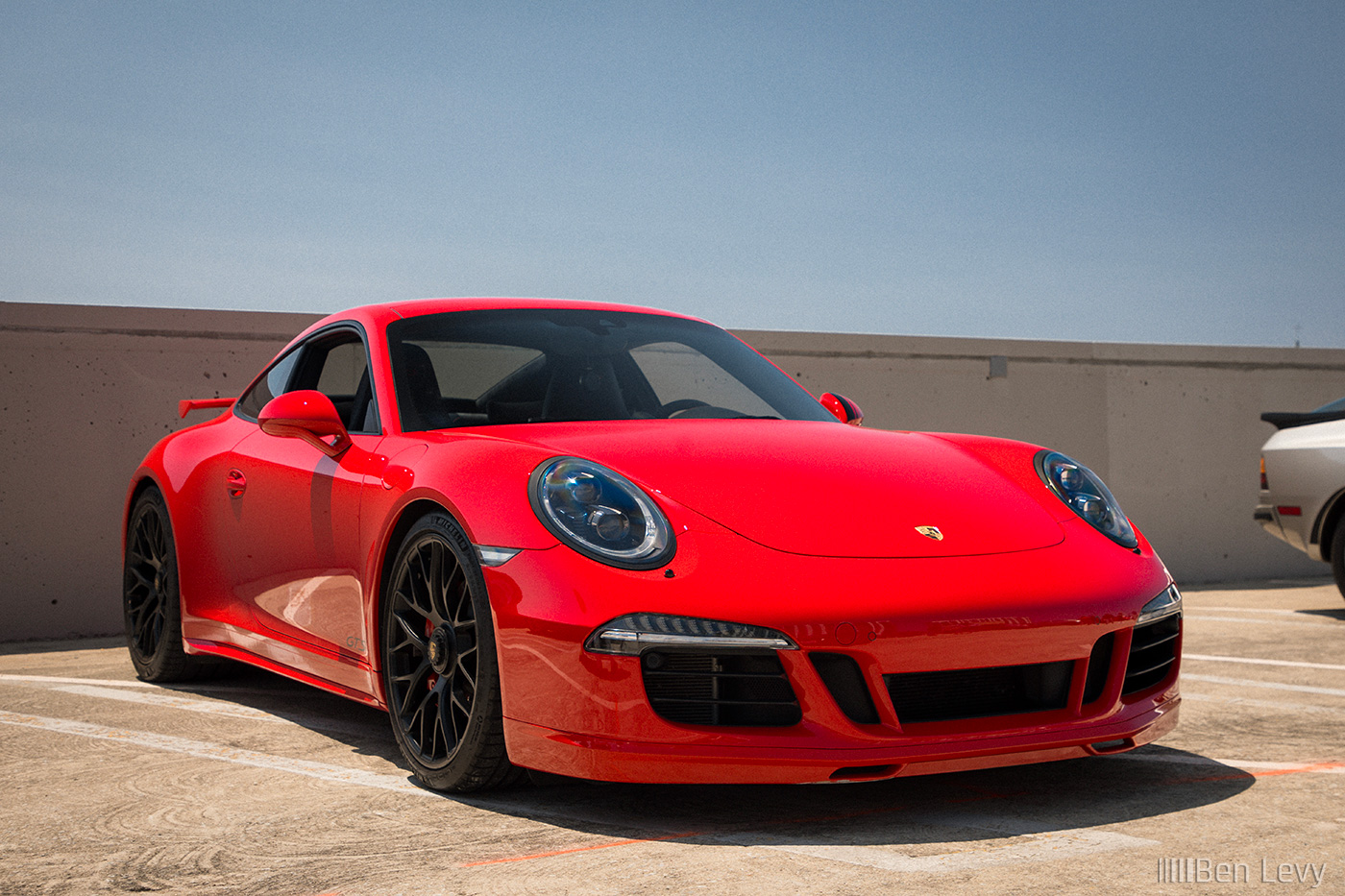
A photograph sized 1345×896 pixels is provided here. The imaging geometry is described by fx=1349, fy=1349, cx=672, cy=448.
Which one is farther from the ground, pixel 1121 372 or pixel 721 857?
pixel 1121 372

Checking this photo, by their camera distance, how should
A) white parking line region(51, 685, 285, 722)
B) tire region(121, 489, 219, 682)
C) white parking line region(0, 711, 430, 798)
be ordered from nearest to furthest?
white parking line region(0, 711, 430, 798) < white parking line region(51, 685, 285, 722) < tire region(121, 489, 219, 682)

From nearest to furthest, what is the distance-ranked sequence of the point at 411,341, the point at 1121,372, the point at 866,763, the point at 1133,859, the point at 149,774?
1. the point at 1133,859
2. the point at 866,763
3. the point at 149,774
4. the point at 411,341
5. the point at 1121,372

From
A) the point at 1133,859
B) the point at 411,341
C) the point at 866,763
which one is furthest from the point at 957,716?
the point at 411,341

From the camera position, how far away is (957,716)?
2.96m

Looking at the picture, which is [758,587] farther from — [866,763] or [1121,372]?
[1121,372]

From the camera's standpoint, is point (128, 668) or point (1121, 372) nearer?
point (128, 668)

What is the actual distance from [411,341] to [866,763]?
6.80 ft

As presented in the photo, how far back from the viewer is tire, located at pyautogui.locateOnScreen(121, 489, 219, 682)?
17.0 ft

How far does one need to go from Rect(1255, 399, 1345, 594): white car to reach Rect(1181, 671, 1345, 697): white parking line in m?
2.80

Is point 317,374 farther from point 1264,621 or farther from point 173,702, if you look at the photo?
point 1264,621

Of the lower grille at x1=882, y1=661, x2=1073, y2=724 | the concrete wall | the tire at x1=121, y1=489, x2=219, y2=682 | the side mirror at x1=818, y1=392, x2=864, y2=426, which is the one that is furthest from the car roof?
the concrete wall

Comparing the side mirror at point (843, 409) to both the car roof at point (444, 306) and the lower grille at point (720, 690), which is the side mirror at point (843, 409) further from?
the lower grille at point (720, 690)

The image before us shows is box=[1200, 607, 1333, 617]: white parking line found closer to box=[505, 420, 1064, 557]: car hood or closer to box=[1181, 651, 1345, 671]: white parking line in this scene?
box=[1181, 651, 1345, 671]: white parking line

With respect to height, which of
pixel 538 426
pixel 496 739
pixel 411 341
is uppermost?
pixel 411 341
